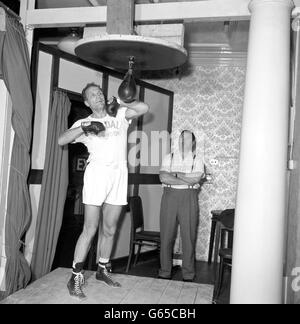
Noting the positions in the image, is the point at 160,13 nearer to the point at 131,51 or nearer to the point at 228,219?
the point at 131,51

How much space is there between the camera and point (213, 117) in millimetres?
5312

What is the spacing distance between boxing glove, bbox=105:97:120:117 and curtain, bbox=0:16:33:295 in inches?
29.4

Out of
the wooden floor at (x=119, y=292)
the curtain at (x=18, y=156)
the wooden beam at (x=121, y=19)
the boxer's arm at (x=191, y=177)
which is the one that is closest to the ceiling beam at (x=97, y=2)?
the curtain at (x=18, y=156)

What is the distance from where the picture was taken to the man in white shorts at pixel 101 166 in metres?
2.80

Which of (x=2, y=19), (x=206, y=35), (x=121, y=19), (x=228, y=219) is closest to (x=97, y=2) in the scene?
(x=2, y=19)

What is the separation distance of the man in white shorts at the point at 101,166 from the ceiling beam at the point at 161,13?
67cm

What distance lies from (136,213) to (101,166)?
5.91ft

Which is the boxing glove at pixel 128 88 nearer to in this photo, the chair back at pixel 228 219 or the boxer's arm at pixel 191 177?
the boxer's arm at pixel 191 177

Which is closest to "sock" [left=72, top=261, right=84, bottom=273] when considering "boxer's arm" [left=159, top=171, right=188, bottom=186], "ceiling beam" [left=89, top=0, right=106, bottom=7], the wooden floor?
the wooden floor
